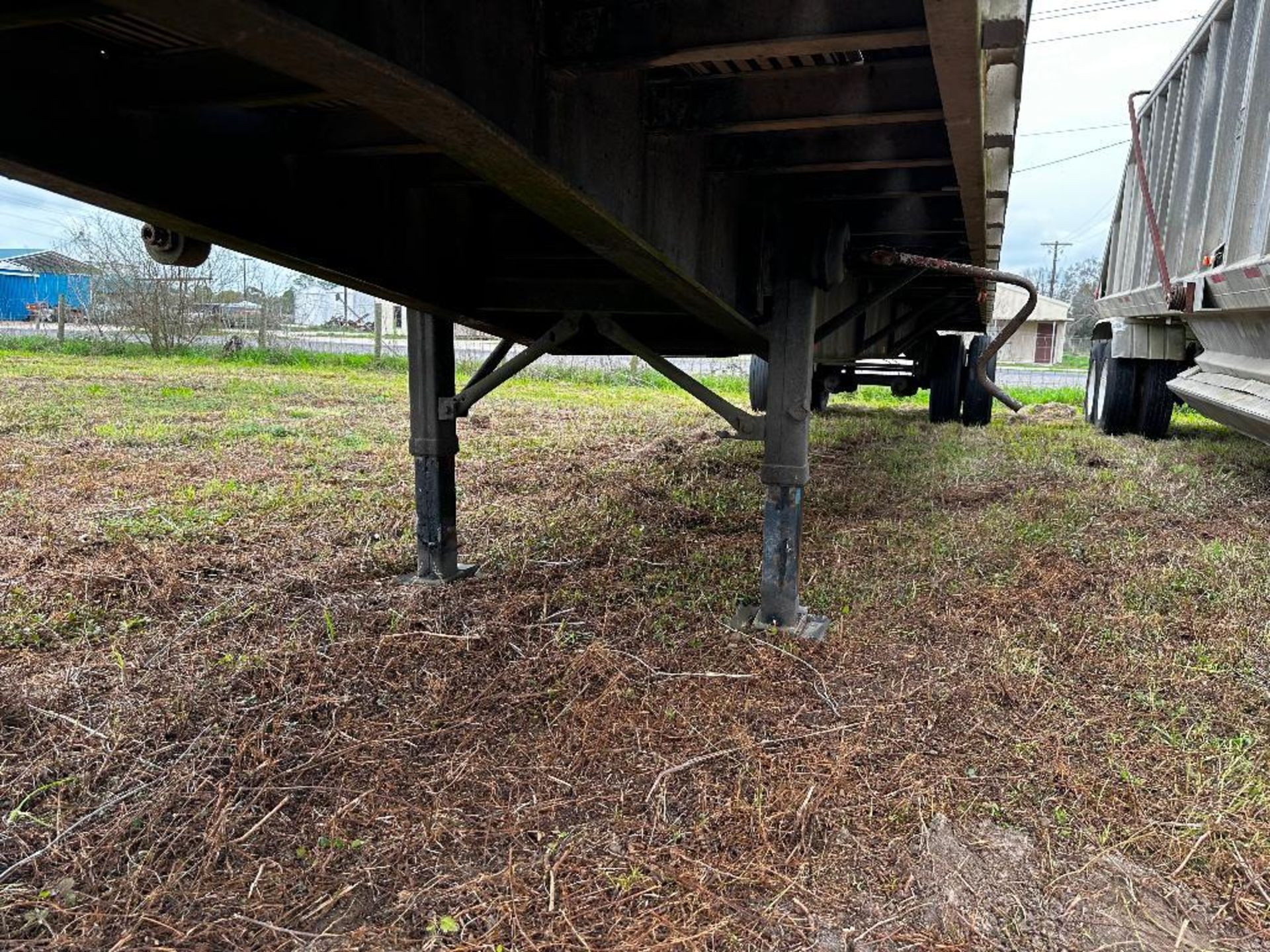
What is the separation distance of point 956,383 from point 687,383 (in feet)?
27.8

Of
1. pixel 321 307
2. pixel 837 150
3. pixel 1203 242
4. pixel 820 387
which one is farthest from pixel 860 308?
pixel 321 307

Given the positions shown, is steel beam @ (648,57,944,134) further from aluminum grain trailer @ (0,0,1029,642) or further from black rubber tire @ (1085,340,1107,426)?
black rubber tire @ (1085,340,1107,426)

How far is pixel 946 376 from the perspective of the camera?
445 inches

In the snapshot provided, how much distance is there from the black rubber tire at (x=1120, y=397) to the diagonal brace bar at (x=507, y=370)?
797 cm

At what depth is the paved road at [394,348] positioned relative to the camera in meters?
20.5

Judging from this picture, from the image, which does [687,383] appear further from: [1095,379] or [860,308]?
[1095,379]

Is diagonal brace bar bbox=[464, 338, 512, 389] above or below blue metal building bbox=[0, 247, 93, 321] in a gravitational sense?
below

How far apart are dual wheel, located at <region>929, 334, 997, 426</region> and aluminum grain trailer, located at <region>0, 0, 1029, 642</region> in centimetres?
707

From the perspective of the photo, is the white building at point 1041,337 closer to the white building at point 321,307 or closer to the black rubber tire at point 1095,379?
the white building at point 321,307

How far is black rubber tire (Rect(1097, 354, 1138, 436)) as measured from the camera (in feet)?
31.7

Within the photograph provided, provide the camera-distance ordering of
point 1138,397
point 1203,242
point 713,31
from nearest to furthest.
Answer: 1. point 713,31
2. point 1203,242
3. point 1138,397

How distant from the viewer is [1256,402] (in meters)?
5.41

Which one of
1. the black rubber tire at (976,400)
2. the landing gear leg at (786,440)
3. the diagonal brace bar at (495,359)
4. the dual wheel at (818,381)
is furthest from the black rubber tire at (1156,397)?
the diagonal brace bar at (495,359)

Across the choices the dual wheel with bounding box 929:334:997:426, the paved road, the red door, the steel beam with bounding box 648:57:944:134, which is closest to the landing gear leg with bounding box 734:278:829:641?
the steel beam with bounding box 648:57:944:134
